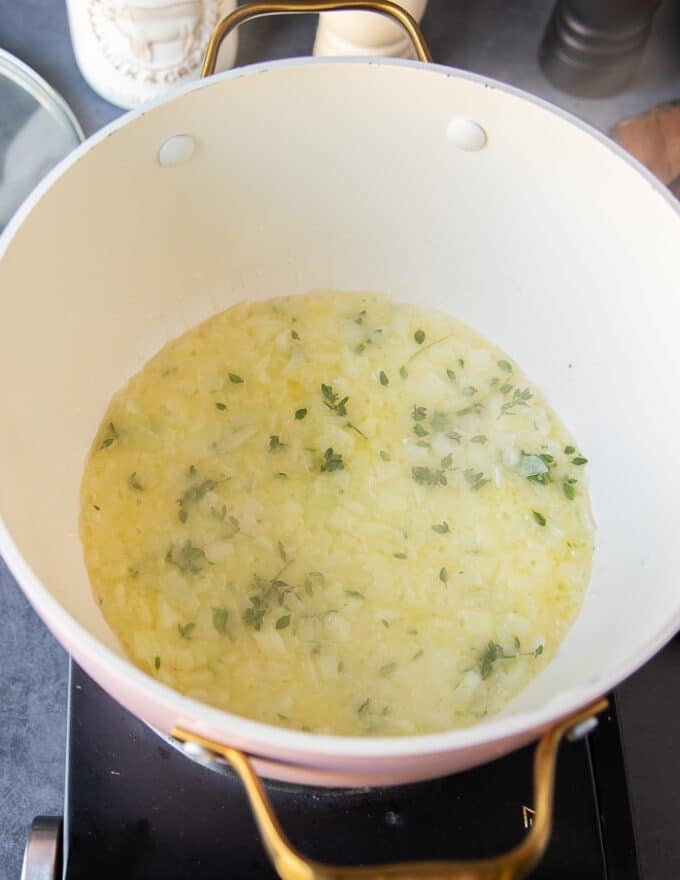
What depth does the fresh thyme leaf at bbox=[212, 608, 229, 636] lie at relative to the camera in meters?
0.88

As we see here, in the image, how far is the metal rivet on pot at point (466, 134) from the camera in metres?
0.90

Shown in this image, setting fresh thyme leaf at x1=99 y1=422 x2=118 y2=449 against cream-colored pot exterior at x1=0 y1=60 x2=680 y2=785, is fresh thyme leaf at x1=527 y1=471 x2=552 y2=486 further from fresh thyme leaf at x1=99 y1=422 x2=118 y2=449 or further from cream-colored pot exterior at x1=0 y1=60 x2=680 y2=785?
fresh thyme leaf at x1=99 y1=422 x2=118 y2=449

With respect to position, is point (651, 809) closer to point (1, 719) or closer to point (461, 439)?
point (461, 439)

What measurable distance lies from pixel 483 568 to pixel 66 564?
40 cm

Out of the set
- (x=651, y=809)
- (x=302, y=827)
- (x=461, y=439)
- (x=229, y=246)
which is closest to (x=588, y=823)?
(x=651, y=809)

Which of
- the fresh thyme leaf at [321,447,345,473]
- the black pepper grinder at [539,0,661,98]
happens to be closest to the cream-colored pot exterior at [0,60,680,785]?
the fresh thyme leaf at [321,447,345,473]

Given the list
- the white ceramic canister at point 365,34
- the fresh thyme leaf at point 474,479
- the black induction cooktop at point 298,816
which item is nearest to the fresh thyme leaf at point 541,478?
the fresh thyme leaf at point 474,479

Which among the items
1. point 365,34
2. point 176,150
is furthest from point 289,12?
point 365,34

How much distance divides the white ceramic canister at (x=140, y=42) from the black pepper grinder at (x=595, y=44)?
1.39 ft

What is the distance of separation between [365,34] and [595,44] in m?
0.31

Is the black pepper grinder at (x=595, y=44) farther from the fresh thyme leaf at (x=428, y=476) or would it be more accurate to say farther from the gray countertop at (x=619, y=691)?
the fresh thyme leaf at (x=428, y=476)

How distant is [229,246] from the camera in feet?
3.42

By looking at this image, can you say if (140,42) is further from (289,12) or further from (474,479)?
(474,479)

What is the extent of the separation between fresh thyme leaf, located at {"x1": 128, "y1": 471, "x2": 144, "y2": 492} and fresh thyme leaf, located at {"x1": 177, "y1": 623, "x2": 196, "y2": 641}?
→ 0.15 metres
